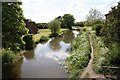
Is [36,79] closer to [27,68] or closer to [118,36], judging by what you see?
[27,68]

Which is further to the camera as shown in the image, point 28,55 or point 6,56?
point 28,55

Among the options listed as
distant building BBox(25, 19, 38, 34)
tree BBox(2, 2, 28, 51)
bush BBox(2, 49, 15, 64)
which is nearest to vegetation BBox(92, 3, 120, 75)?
tree BBox(2, 2, 28, 51)

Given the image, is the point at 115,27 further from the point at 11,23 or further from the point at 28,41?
the point at 28,41

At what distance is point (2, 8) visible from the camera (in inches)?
773

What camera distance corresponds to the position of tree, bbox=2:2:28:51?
19934 millimetres

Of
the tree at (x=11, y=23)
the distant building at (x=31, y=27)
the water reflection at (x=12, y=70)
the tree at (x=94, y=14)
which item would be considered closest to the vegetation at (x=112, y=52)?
the water reflection at (x=12, y=70)

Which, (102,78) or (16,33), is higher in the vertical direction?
(16,33)

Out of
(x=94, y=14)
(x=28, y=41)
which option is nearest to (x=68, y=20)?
(x=94, y=14)

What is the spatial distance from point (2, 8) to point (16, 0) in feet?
6.77

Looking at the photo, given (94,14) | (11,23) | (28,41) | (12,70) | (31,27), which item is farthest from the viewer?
(94,14)

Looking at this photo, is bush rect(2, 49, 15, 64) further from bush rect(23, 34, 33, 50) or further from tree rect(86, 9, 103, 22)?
tree rect(86, 9, 103, 22)

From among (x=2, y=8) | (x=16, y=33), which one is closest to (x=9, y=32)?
(x=16, y=33)

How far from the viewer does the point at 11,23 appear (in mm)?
20125

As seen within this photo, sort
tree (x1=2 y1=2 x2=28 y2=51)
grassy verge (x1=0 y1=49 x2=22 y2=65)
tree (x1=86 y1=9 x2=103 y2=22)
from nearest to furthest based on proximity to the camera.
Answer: tree (x1=2 y1=2 x2=28 y2=51) < grassy verge (x1=0 y1=49 x2=22 y2=65) < tree (x1=86 y1=9 x2=103 y2=22)
